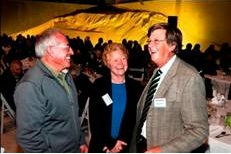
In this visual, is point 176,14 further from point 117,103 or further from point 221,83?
point 117,103

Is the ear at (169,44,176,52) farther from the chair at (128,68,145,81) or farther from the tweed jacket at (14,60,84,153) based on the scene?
the chair at (128,68,145,81)

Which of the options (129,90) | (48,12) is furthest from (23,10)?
(129,90)

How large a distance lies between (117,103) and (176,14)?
445 inches

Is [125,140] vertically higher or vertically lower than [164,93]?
lower

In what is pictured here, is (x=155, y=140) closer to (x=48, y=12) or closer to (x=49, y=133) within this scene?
(x=49, y=133)

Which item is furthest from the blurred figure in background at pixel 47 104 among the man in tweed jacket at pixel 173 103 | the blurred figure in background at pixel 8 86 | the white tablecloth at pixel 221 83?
the white tablecloth at pixel 221 83

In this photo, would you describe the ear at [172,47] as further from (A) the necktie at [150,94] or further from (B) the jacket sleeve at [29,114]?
(B) the jacket sleeve at [29,114]

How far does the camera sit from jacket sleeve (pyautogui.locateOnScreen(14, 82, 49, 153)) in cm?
217

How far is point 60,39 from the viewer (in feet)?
7.83

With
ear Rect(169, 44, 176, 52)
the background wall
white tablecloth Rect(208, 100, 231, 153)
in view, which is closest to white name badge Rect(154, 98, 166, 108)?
ear Rect(169, 44, 176, 52)

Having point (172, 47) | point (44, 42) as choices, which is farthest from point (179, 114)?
point (44, 42)

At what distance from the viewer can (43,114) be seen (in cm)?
222

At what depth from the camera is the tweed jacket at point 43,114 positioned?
2.17m

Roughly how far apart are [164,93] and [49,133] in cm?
88
